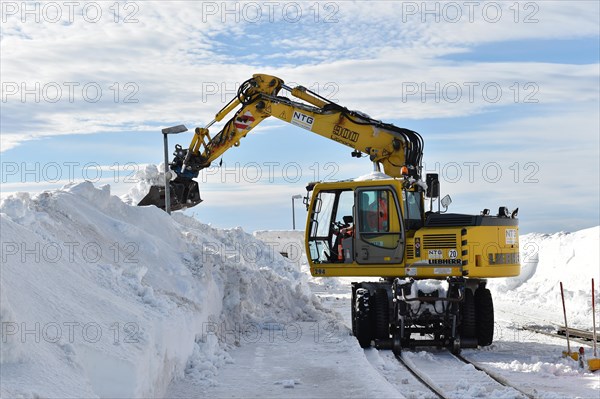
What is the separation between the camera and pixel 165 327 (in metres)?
9.38

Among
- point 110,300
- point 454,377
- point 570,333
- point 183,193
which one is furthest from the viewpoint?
point 183,193

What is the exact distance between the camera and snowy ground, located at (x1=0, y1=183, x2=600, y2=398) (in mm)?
7516

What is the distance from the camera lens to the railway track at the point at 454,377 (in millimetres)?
9648

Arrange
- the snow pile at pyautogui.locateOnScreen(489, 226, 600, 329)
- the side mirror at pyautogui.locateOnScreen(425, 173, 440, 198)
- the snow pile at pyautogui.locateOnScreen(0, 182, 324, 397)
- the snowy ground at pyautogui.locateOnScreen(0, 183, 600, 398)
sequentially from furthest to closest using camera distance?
1. the snow pile at pyautogui.locateOnScreen(489, 226, 600, 329)
2. the side mirror at pyautogui.locateOnScreen(425, 173, 440, 198)
3. the snowy ground at pyautogui.locateOnScreen(0, 183, 600, 398)
4. the snow pile at pyautogui.locateOnScreen(0, 182, 324, 397)

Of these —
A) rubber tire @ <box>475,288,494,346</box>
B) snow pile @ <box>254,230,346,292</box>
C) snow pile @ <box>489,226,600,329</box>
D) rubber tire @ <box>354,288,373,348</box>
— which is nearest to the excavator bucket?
rubber tire @ <box>354,288,373,348</box>

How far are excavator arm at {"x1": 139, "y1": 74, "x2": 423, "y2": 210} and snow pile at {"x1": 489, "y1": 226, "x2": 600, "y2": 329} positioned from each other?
6753mm

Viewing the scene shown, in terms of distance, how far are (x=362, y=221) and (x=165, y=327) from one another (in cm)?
576

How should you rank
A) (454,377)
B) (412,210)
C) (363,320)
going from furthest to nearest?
(412,210) → (363,320) → (454,377)

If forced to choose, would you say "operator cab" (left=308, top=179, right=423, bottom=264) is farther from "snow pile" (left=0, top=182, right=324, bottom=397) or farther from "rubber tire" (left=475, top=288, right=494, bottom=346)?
"snow pile" (left=0, top=182, right=324, bottom=397)

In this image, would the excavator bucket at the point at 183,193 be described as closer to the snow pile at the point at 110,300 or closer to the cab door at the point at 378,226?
the snow pile at the point at 110,300

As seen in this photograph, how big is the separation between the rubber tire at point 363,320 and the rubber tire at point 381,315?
13 cm

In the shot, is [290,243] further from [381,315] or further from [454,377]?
[454,377]

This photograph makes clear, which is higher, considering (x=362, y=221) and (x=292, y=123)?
(x=292, y=123)

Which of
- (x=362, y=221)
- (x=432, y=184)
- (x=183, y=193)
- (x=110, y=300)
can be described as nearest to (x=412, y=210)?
(x=432, y=184)
